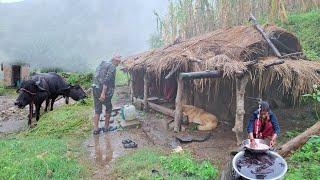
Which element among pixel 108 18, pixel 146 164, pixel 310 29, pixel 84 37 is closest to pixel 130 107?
pixel 146 164

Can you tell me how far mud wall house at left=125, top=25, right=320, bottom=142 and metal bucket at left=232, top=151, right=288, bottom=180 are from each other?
12.1ft

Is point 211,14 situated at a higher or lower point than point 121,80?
higher

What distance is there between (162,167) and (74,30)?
122ft

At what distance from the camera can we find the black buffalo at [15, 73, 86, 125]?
12578 millimetres

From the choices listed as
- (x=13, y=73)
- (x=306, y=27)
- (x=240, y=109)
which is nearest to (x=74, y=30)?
(x=13, y=73)

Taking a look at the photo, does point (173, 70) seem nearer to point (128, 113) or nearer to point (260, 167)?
point (128, 113)

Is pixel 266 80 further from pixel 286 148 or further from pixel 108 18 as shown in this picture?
pixel 108 18

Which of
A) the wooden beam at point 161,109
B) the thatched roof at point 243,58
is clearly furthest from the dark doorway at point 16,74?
the thatched roof at point 243,58

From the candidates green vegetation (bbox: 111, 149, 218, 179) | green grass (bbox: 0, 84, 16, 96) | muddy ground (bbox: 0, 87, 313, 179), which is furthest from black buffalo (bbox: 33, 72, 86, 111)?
green grass (bbox: 0, 84, 16, 96)

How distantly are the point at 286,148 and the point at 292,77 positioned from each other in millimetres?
2474

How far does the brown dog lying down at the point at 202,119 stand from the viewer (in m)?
10.8

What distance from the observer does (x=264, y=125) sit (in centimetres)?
701

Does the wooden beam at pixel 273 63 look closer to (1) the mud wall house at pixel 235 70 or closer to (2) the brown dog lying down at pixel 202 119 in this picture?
(1) the mud wall house at pixel 235 70

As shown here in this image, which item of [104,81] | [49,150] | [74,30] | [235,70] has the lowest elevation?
[49,150]
